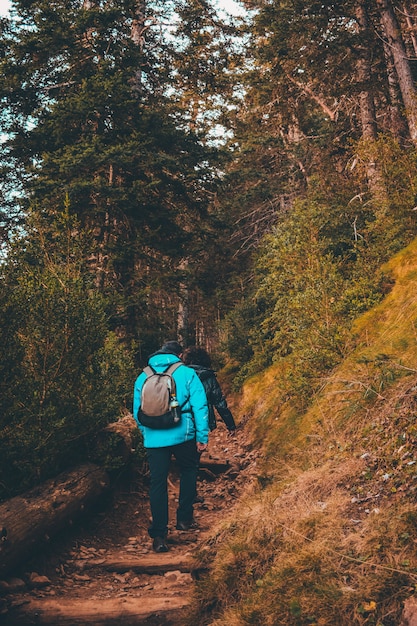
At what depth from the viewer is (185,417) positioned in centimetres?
545

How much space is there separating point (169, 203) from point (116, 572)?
11.4 meters

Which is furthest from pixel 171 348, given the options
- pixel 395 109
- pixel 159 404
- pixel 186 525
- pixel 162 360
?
pixel 395 109

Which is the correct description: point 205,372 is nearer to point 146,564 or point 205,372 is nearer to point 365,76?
point 146,564

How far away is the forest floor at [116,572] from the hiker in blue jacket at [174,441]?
1.29 ft

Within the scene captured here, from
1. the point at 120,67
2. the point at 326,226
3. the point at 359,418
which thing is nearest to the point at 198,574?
the point at 359,418

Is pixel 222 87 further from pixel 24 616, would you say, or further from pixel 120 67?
pixel 24 616

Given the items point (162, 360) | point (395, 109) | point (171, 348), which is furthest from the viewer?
point (395, 109)

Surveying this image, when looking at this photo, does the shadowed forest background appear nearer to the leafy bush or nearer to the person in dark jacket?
the leafy bush

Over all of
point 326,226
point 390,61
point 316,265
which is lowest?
point 316,265

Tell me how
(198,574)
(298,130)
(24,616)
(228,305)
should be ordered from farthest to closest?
1. (298,130)
2. (228,305)
3. (198,574)
4. (24,616)

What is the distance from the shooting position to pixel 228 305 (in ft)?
61.7

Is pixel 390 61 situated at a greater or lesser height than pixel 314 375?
greater

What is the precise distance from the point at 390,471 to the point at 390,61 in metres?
13.4

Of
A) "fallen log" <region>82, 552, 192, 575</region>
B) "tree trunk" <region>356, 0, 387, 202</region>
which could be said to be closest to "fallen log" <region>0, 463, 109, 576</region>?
"fallen log" <region>82, 552, 192, 575</region>
